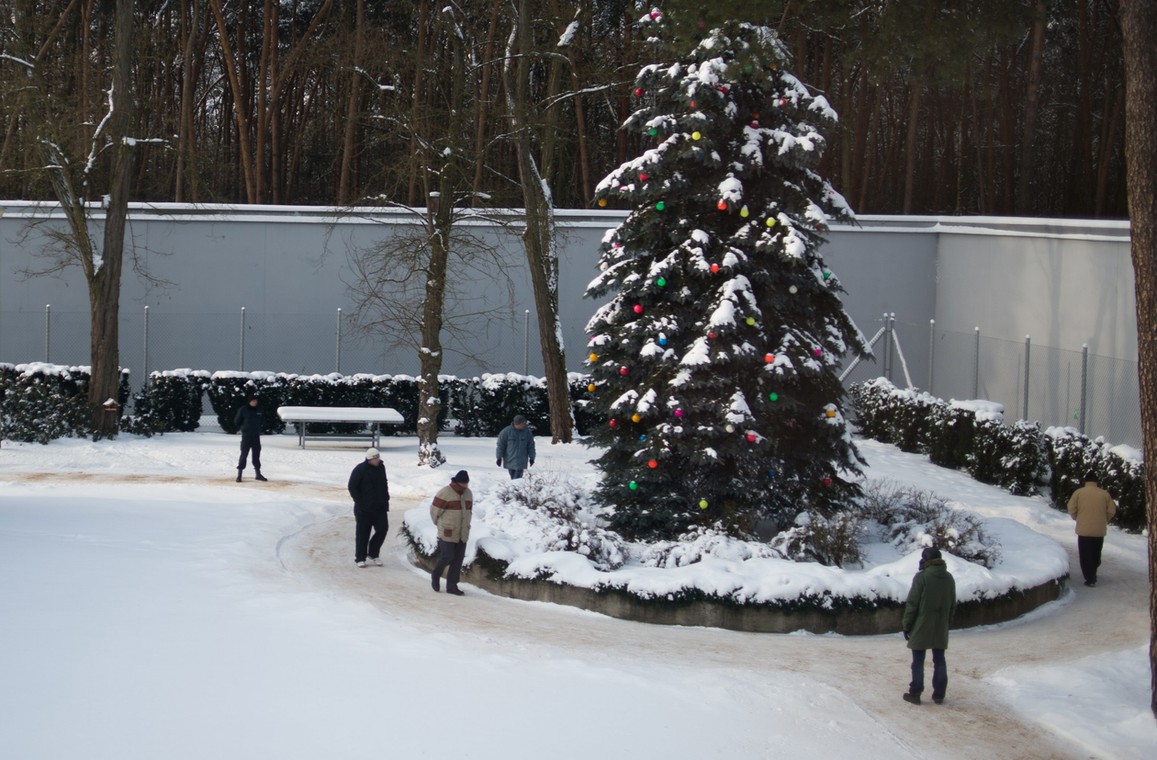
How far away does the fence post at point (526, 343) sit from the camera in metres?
27.7

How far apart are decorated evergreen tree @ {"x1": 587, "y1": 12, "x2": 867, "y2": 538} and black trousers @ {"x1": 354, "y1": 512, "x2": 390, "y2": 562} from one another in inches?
106

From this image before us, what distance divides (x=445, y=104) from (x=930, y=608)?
18959mm

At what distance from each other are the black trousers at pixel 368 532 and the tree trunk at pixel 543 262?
969 centimetres

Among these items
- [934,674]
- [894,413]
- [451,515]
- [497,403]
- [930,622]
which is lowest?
[934,674]

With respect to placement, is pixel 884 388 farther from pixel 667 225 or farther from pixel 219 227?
pixel 219 227

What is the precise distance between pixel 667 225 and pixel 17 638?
8.51 metres

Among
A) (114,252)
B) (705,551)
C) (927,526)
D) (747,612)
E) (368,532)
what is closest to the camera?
(747,612)

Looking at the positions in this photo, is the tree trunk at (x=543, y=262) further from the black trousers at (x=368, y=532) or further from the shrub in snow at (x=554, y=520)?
the black trousers at (x=368, y=532)

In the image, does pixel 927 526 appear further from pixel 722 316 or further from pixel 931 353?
pixel 931 353

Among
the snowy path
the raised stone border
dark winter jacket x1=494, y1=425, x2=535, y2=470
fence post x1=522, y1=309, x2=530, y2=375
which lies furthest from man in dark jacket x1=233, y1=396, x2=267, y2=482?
fence post x1=522, y1=309, x2=530, y2=375

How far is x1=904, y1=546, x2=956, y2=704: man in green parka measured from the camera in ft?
31.8

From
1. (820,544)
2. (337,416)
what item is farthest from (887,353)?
(820,544)

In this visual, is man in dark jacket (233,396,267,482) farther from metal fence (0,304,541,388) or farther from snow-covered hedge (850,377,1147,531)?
snow-covered hedge (850,377,1147,531)

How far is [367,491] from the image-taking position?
1385 cm
